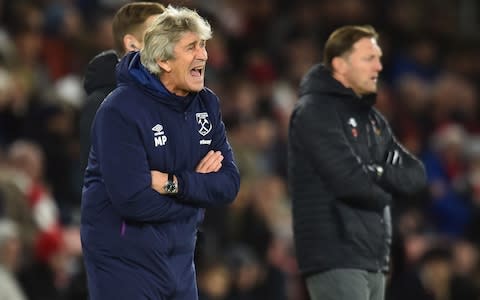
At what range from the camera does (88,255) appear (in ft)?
16.9

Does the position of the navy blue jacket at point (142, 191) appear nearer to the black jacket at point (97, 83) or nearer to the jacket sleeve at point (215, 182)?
the jacket sleeve at point (215, 182)

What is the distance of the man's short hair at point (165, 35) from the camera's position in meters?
5.12

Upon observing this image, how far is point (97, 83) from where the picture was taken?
586 cm

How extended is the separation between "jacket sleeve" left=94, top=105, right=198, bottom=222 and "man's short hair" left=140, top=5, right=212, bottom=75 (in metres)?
0.28

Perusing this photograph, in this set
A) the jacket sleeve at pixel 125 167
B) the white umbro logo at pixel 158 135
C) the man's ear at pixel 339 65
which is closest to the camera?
the jacket sleeve at pixel 125 167

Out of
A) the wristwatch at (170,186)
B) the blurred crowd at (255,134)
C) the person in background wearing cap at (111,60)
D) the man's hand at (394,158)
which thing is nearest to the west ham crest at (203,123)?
the wristwatch at (170,186)

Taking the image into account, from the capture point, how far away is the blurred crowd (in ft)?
29.1

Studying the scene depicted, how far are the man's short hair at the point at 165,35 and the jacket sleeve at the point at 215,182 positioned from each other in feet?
1.23

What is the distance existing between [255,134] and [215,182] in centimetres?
591

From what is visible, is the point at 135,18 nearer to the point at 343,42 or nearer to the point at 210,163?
the point at 210,163

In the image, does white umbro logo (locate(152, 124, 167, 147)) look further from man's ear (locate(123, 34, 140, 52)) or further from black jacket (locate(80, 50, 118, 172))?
man's ear (locate(123, 34, 140, 52))

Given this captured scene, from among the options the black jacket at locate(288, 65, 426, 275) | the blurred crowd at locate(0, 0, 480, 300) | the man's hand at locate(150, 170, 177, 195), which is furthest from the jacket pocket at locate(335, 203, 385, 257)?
the man's hand at locate(150, 170, 177, 195)

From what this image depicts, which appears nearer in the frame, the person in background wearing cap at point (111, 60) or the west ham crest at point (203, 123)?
the west ham crest at point (203, 123)

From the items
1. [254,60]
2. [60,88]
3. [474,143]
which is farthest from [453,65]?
[60,88]
